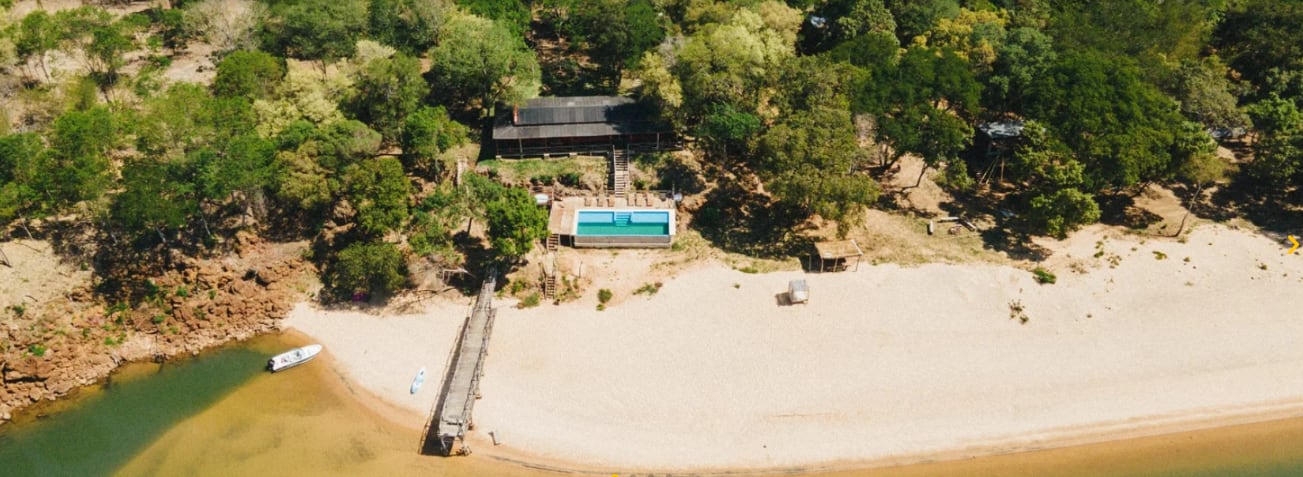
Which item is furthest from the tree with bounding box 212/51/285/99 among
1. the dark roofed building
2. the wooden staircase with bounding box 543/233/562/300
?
the wooden staircase with bounding box 543/233/562/300

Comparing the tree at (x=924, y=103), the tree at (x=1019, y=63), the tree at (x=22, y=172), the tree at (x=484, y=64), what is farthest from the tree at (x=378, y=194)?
the tree at (x=1019, y=63)

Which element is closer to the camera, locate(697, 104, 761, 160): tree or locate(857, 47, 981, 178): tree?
locate(857, 47, 981, 178): tree

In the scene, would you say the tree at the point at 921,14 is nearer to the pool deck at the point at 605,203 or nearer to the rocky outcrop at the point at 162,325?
the pool deck at the point at 605,203

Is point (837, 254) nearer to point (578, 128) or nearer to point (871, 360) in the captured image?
point (871, 360)

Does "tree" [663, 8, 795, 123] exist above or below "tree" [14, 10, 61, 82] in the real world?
below

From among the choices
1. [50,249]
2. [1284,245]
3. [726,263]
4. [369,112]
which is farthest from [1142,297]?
[50,249]

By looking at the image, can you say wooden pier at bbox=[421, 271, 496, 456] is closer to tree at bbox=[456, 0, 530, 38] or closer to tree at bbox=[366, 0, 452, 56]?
tree at bbox=[456, 0, 530, 38]

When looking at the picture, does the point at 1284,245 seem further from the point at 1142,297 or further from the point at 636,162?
the point at 636,162
